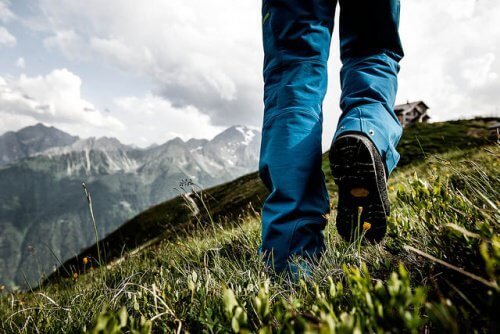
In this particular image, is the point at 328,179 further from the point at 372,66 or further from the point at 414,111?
the point at 414,111

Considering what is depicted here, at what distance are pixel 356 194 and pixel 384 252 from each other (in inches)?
16.5

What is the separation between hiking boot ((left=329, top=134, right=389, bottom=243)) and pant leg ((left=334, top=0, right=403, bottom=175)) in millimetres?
220

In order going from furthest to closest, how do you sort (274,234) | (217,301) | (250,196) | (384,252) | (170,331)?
(250,196) → (274,234) → (384,252) → (217,301) → (170,331)

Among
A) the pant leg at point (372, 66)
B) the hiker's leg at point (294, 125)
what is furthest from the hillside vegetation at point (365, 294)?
the pant leg at point (372, 66)

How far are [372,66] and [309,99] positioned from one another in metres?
0.66

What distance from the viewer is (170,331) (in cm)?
109

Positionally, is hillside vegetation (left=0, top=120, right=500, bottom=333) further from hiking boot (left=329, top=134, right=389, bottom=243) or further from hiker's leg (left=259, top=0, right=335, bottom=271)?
hiker's leg (left=259, top=0, right=335, bottom=271)

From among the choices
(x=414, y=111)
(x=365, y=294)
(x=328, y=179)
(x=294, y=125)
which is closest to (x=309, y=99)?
(x=294, y=125)

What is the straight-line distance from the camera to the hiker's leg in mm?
1985

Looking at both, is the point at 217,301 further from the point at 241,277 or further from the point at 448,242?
the point at 448,242

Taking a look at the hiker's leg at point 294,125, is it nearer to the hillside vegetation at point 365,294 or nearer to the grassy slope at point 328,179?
the hillside vegetation at point 365,294

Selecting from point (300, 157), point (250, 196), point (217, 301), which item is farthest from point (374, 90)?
point (250, 196)

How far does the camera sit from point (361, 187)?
1.89m

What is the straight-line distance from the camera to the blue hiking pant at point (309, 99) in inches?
79.0
